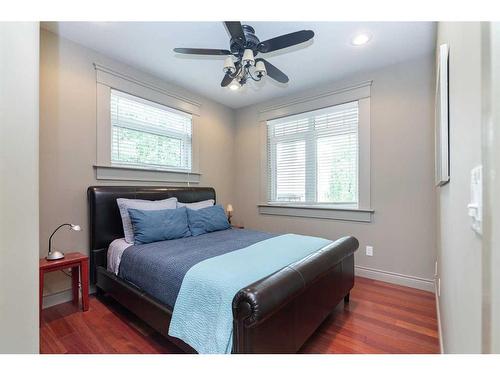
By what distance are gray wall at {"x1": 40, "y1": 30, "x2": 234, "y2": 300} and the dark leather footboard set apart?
2.15 metres

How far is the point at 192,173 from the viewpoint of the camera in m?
3.61

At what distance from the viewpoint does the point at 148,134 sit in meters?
3.12

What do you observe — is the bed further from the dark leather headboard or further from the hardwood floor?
the hardwood floor

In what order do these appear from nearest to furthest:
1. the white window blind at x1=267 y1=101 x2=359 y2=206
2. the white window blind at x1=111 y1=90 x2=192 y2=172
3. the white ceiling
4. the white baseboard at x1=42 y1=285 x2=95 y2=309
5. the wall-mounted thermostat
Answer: the wall-mounted thermostat < the white ceiling < the white baseboard at x1=42 y1=285 x2=95 y2=309 < the white window blind at x1=111 y1=90 x2=192 y2=172 < the white window blind at x1=267 y1=101 x2=359 y2=206

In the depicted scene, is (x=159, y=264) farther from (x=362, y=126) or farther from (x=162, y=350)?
(x=362, y=126)

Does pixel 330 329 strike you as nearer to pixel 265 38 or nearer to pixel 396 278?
pixel 396 278

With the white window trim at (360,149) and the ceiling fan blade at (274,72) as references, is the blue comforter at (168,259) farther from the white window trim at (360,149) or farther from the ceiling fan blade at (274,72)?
the ceiling fan blade at (274,72)

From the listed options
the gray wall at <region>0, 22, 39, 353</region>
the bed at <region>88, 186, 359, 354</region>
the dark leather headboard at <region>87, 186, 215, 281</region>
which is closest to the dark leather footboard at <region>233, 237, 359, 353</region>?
the bed at <region>88, 186, 359, 354</region>

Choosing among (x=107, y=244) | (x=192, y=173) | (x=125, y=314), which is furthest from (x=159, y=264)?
(x=192, y=173)

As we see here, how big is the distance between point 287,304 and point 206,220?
174cm

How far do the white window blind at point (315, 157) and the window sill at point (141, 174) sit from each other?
1.32 meters

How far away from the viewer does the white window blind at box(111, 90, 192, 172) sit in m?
2.82

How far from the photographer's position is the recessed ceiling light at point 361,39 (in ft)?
7.48

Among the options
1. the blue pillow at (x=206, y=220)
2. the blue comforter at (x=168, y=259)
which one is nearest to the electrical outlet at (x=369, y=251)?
the blue comforter at (x=168, y=259)
